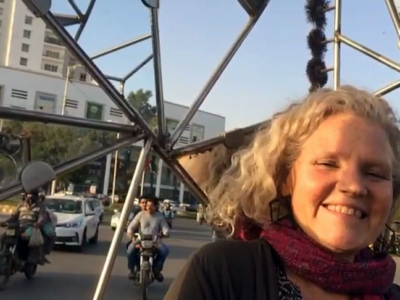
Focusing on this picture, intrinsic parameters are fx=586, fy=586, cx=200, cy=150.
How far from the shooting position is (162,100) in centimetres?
306

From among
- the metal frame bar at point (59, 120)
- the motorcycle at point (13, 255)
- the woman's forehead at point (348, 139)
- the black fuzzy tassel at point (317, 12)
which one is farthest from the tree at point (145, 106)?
the motorcycle at point (13, 255)

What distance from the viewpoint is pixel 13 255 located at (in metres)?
7.30

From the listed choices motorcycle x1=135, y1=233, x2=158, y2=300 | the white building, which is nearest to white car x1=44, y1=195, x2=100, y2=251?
motorcycle x1=135, y1=233, x2=158, y2=300

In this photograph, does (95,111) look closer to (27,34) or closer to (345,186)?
(27,34)

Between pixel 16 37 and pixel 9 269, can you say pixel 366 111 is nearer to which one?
pixel 16 37

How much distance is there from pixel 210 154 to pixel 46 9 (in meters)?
1.11

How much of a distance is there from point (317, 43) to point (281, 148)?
2013 millimetres

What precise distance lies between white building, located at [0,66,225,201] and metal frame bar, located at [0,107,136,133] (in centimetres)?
7

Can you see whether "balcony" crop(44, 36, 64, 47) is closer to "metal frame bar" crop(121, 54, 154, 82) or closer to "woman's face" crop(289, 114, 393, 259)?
"metal frame bar" crop(121, 54, 154, 82)

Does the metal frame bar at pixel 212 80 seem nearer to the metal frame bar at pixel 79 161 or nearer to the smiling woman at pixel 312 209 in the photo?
the metal frame bar at pixel 79 161

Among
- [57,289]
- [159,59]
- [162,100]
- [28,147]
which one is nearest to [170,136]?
[162,100]

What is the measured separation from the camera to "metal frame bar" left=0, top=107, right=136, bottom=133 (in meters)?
2.47

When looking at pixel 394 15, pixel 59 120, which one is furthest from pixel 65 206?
pixel 394 15

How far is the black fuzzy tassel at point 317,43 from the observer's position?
3184 mm
